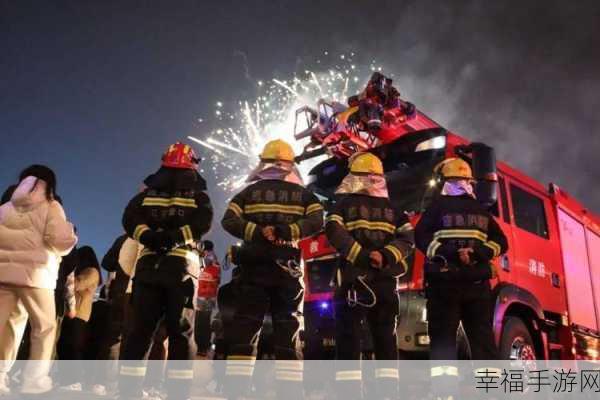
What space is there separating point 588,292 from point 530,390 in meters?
2.95

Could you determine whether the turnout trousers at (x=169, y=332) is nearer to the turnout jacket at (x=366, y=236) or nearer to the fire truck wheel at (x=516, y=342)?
the turnout jacket at (x=366, y=236)

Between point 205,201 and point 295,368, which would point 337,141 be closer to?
point 205,201

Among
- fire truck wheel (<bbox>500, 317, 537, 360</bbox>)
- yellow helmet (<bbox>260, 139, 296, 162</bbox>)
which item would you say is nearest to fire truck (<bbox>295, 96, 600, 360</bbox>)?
fire truck wheel (<bbox>500, 317, 537, 360</bbox>)

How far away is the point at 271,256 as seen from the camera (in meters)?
3.83

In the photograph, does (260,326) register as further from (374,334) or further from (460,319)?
(460,319)

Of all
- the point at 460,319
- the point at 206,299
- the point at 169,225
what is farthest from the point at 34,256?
the point at 206,299

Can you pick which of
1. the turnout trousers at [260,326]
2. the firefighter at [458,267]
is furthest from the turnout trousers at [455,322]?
the turnout trousers at [260,326]

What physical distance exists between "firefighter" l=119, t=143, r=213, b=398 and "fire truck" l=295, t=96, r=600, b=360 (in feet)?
6.92

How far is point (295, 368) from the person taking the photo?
11.7 ft

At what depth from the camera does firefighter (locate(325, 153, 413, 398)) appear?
3.89 meters

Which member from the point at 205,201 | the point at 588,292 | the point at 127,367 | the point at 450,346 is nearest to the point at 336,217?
the point at 205,201

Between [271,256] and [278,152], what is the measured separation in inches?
33.4

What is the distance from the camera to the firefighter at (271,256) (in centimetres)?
360

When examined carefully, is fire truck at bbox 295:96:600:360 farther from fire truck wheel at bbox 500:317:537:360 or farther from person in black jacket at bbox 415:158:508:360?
person in black jacket at bbox 415:158:508:360
